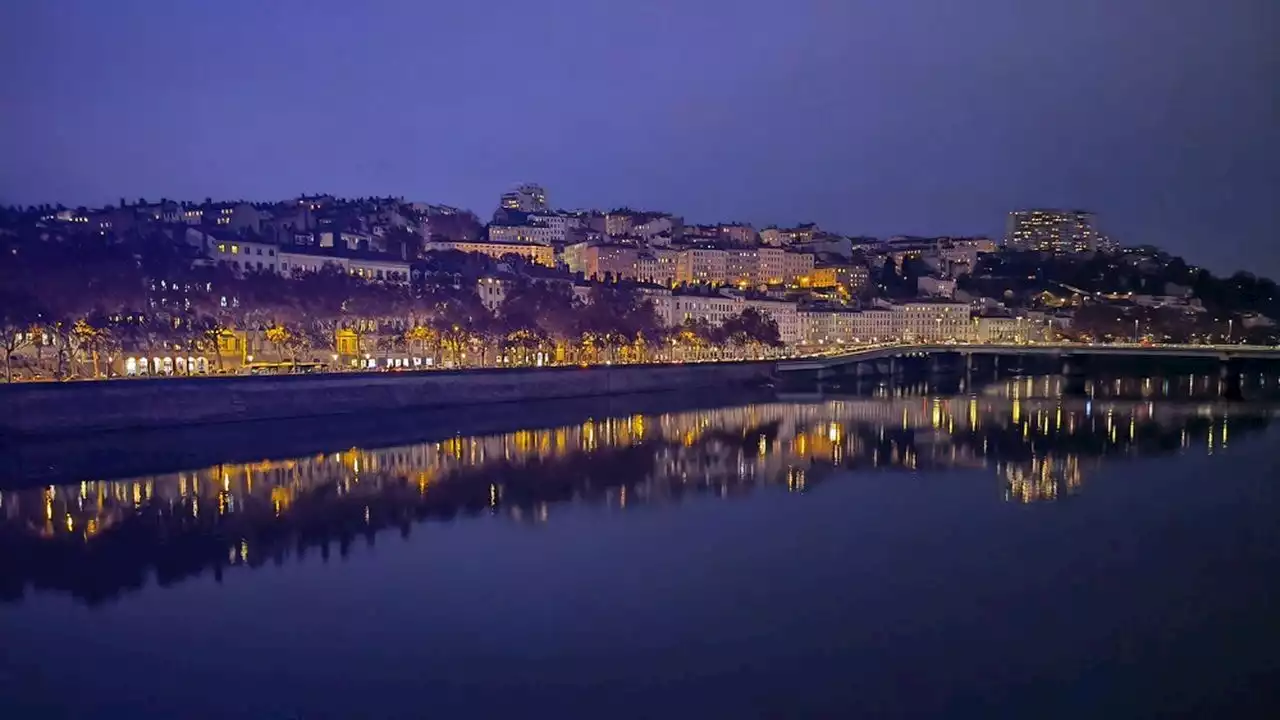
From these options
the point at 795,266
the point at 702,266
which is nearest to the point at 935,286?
the point at 795,266

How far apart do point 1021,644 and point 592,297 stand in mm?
35335

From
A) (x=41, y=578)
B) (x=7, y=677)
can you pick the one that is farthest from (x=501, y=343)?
(x=7, y=677)

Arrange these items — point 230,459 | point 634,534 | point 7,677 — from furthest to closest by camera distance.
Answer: point 230,459 < point 634,534 < point 7,677

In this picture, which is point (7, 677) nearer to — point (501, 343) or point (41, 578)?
point (41, 578)

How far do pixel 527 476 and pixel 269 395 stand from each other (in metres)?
8.99

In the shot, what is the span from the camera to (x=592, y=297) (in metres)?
43.0

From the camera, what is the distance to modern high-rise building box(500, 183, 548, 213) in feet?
273

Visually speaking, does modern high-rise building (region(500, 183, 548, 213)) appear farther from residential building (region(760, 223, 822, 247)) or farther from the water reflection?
the water reflection

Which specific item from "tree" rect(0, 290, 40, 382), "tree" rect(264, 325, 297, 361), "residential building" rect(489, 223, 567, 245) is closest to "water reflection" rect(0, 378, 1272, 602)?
"tree" rect(264, 325, 297, 361)

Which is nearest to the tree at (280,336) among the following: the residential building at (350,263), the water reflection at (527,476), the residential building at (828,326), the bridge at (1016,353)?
the residential building at (350,263)

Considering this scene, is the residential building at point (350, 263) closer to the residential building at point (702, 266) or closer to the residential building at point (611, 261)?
the residential building at point (611, 261)

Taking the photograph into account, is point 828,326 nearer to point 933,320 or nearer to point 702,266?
point 933,320

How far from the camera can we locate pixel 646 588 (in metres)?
10.0

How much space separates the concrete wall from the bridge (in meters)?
9.00
